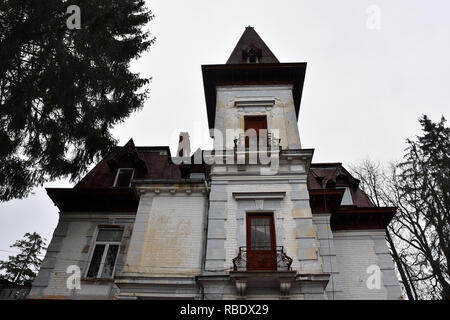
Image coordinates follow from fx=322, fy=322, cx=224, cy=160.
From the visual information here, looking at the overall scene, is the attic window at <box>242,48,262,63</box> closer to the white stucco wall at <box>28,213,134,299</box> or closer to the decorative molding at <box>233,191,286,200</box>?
the decorative molding at <box>233,191,286,200</box>

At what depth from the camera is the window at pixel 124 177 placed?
15.3 m

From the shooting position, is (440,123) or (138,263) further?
(440,123)

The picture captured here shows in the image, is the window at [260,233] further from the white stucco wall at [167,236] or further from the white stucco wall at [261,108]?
the white stucco wall at [261,108]

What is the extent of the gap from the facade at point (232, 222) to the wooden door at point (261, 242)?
1.4 inches

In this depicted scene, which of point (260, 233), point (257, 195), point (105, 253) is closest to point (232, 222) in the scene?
point (260, 233)

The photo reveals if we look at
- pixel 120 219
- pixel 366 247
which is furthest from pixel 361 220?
pixel 120 219

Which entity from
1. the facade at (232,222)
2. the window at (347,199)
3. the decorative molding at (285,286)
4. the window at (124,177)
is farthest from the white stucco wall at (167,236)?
the window at (347,199)

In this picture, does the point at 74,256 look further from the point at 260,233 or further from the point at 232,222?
the point at 260,233

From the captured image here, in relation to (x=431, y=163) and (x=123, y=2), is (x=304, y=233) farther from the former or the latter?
(x=431, y=163)

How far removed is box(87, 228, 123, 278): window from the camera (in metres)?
12.7

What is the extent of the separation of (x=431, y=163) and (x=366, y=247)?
10955 mm

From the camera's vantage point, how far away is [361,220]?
577 inches
